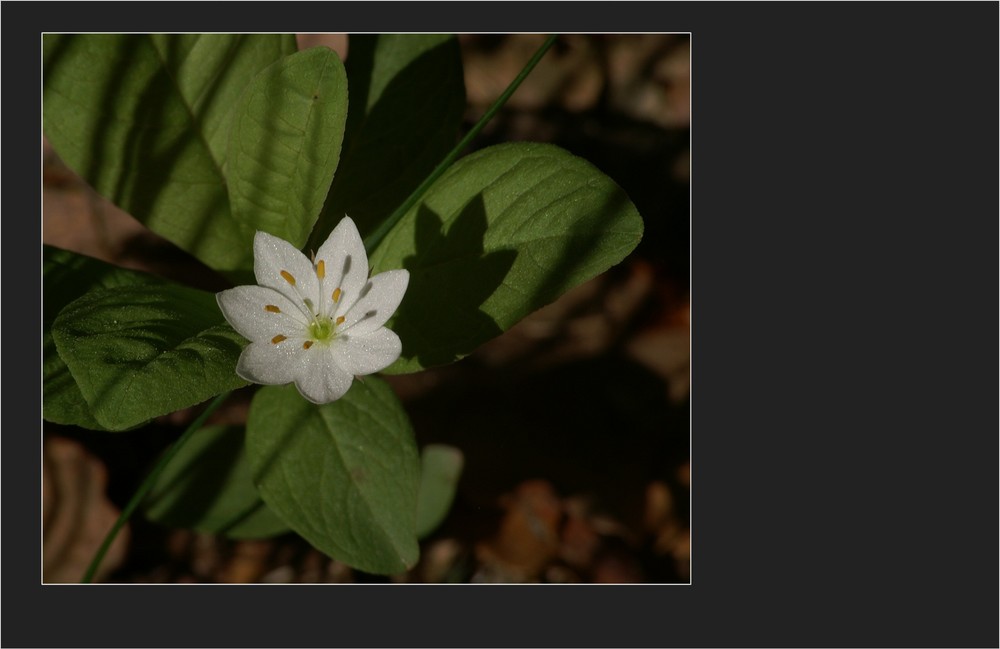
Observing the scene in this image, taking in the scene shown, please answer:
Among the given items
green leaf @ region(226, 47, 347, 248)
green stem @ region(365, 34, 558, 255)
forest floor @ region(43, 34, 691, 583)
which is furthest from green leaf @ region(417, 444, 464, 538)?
green leaf @ region(226, 47, 347, 248)

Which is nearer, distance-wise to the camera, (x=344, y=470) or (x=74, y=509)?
(x=344, y=470)

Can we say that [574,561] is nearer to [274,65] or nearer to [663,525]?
[663,525]

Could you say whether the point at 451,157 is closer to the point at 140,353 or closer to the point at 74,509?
the point at 140,353

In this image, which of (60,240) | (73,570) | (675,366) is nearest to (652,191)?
(675,366)

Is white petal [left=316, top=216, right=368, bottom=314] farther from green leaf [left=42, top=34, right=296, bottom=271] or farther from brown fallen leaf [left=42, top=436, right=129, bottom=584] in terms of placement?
brown fallen leaf [left=42, top=436, right=129, bottom=584]

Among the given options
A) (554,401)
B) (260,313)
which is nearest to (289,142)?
(260,313)

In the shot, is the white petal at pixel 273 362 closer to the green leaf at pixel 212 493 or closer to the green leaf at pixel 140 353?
the green leaf at pixel 140 353
